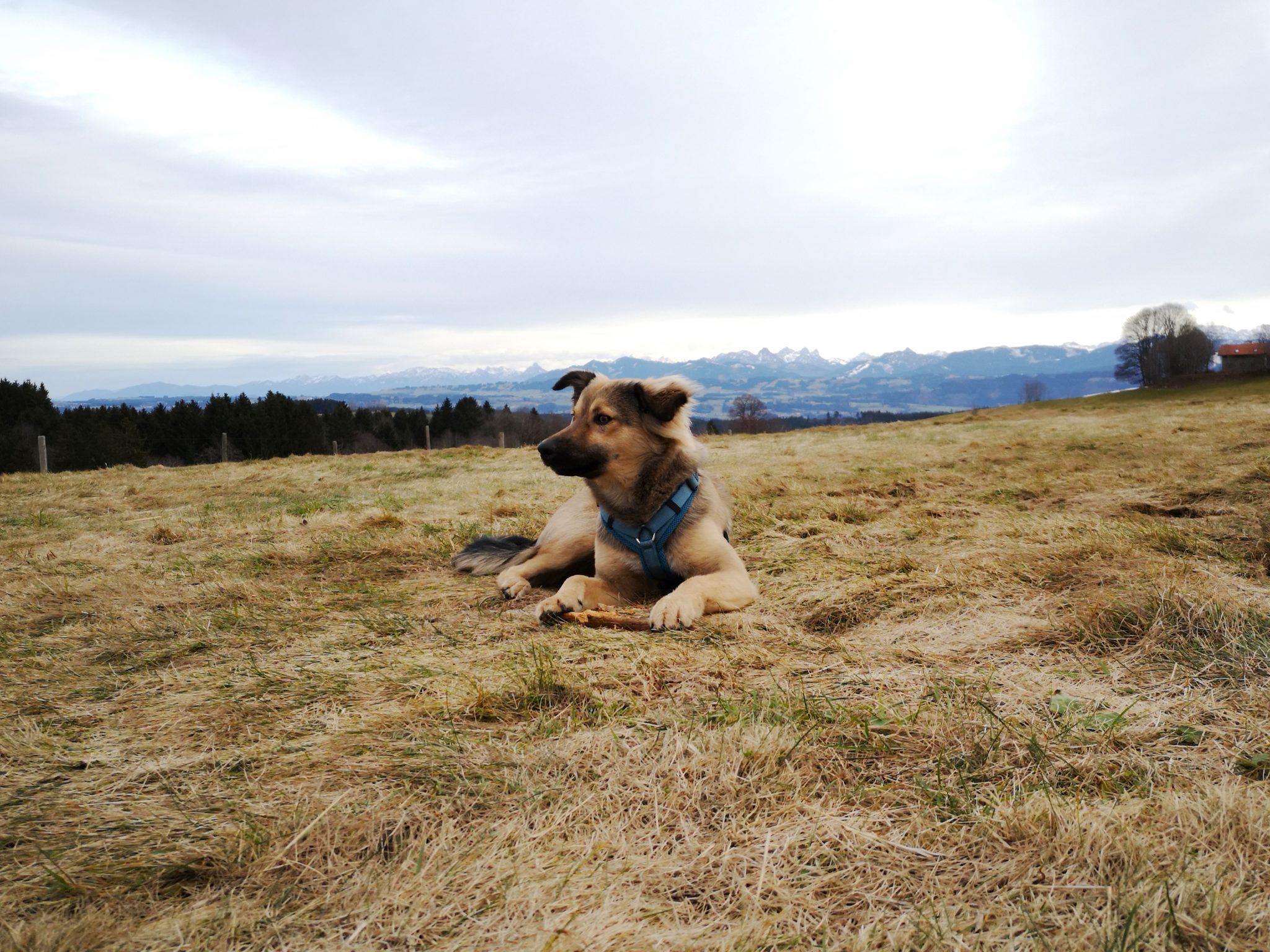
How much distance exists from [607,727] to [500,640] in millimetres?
1594

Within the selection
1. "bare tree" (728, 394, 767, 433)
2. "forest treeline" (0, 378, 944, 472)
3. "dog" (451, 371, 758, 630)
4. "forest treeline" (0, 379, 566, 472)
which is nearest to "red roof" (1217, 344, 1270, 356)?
"forest treeline" (0, 378, 944, 472)

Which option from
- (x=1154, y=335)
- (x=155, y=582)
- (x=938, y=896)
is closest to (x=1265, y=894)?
(x=938, y=896)

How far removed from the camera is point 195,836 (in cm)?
204

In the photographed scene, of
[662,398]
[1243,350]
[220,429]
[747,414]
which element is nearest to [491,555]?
[662,398]

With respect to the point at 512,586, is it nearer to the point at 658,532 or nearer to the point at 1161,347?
the point at 658,532

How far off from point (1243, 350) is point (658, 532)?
129 meters

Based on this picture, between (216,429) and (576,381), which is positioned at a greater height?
(216,429)

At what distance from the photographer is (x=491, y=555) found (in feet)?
21.1

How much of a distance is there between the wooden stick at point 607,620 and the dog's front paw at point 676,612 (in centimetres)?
9

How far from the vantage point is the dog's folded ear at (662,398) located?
17.8 ft

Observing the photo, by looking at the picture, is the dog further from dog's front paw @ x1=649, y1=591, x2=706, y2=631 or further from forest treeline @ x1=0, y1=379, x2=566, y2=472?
forest treeline @ x1=0, y1=379, x2=566, y2=472

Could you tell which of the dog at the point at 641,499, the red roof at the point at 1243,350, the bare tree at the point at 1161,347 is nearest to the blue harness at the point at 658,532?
the dog at the point at 641,499

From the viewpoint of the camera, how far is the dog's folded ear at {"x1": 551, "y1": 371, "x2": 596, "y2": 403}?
5957 millimetres

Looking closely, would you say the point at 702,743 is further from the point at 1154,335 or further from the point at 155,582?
the point at 1154,335
